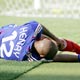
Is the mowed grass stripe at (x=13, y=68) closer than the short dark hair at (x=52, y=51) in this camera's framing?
Yes

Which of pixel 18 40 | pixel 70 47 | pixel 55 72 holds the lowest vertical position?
pixel 70 47

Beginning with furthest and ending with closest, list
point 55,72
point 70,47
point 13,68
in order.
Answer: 1. point 70,47
2. point 13,68
3. point 55,72

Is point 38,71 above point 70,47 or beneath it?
above

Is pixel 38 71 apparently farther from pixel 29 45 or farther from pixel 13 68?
pixel 29 45

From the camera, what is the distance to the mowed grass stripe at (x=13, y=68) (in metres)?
3.88

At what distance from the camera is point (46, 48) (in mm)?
4508

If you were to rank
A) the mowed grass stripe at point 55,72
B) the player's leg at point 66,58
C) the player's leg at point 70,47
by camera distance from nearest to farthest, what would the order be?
the mowed grass stripe at point 55,72 < the player's leg at point 66,58 < the player's leg at point 70,47

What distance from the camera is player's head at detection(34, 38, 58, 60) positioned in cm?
452

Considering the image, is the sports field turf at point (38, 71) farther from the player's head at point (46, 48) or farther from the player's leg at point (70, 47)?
the player's leg at point (70, 47)

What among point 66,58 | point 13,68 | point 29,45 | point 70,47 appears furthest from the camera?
point 70,47

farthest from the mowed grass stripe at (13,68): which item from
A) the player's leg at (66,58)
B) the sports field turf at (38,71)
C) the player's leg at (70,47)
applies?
the player's leg at (70,47)

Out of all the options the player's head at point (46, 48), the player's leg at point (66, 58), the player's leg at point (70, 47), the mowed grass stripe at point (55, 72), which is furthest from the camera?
the player's leg at point (70, 47)

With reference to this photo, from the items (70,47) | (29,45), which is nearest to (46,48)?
(29,45)

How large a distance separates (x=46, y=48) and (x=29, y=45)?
212 mm
